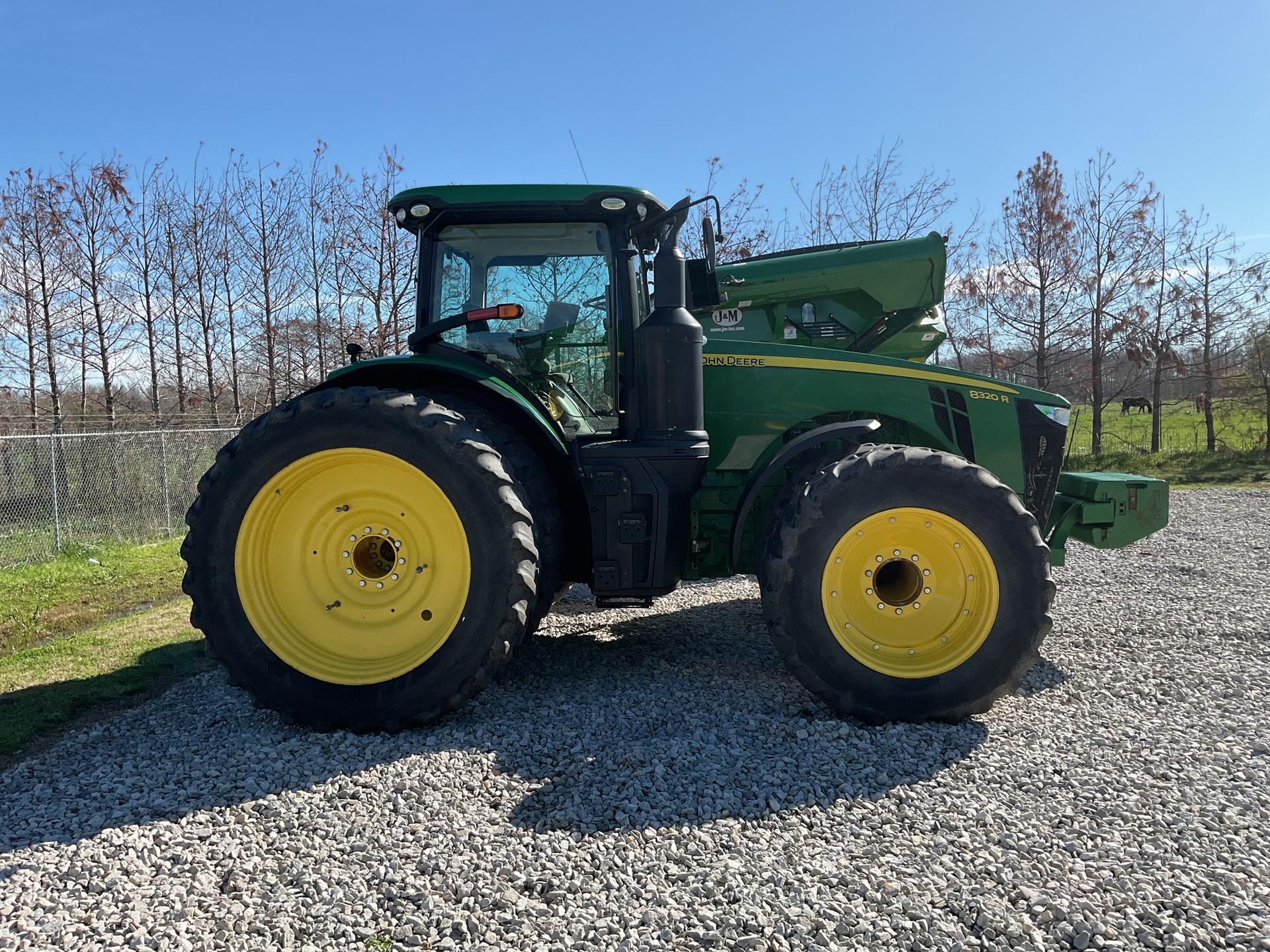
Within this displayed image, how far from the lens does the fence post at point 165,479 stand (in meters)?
10.8

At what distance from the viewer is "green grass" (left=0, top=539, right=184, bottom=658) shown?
20.2 feet

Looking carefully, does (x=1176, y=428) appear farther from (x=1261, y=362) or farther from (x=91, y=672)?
(x=91, y=672)

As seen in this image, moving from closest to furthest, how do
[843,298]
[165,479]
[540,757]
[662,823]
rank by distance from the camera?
[662,823] < [540,757] < [843,298] < [165,479]

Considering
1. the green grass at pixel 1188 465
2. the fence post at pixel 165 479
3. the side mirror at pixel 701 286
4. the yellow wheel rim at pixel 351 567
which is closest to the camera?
the yellow wheel rim at pixel 351 567

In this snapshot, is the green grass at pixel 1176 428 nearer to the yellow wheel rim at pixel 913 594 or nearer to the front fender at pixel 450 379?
the yellow wheel rim at pixel 913 594

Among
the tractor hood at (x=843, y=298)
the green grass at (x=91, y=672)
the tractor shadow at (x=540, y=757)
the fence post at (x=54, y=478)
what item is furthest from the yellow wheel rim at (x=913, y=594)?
the fence post at (x=54, y=478)

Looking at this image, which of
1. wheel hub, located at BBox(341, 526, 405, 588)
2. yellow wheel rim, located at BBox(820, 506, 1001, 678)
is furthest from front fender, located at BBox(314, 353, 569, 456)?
yellow wheel rim, located at BBox(820, 506, 1001, 678)

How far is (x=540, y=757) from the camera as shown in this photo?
329 cm

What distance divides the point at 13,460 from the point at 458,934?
9.90 metres

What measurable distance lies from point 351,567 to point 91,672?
2.42 m

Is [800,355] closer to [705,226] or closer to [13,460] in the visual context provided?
[705,226]

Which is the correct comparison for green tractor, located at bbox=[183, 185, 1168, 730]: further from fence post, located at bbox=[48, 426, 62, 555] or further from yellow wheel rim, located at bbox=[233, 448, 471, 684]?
fence post, located at bbox=[48, 426, 62, 555]

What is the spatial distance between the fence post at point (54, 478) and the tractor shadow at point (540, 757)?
6208 millimetres

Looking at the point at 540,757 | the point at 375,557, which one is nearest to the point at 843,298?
the point at 375,557
